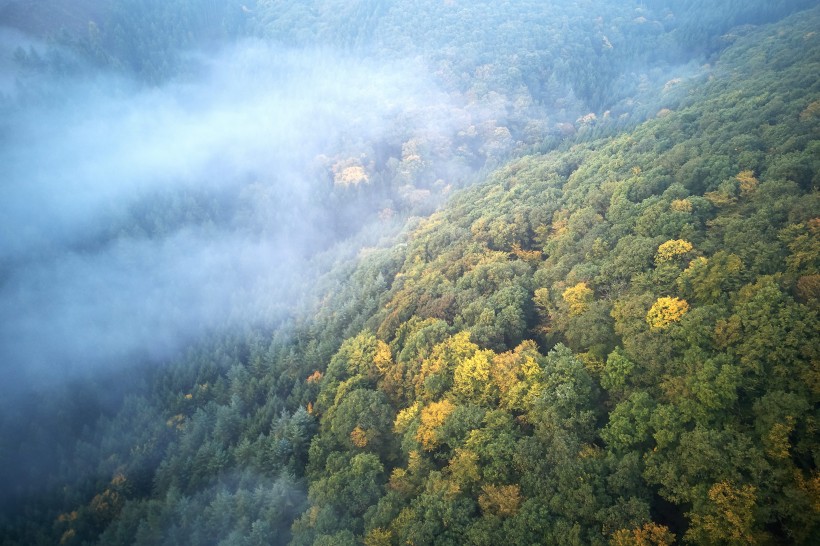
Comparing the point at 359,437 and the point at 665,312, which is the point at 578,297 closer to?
the point at 665,312

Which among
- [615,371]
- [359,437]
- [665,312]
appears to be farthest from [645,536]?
[359,437]

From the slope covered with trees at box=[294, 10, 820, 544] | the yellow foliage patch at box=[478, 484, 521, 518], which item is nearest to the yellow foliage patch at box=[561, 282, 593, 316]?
the slope covered with trees at box=[294, 10, 820, 544]

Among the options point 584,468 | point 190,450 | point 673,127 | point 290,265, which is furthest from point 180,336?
point 673,127

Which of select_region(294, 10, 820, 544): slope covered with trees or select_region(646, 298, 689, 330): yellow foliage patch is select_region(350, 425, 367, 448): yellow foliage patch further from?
select_region(646, 298, 689, 330): yellow foliage patch

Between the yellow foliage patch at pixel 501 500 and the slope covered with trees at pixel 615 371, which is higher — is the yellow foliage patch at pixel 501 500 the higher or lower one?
the lower one

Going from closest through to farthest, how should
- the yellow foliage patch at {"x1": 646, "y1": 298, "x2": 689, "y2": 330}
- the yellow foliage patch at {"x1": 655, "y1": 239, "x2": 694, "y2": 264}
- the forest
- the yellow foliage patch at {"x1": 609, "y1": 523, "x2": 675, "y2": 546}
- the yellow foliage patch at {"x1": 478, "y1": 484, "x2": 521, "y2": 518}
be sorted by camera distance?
1. the yellow foliage patch at {"x1": 609, "y1": 523, "x2": 675, "y2": 546}
2. the forest
3. the yellow foliage patch at {"x1": 478, "y1": 484, "x2": 521, "y2": 518}
4. the yellow foliage patch at {"x1": 646, "y1": 298, "x2": 689, "y2": 330}
5. the yellow foliage patch at {"x1": 655, "y1": 239, "x2": 694, "y2": 264}

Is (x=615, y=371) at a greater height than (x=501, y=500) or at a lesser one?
greater

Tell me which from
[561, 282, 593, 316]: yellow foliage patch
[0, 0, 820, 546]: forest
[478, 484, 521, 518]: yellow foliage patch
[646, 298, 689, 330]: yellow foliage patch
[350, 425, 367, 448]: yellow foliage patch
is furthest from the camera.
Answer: [350, 425, 367, 448]: yellow foliage patch

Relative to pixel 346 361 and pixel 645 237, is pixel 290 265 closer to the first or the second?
pixel 346 361

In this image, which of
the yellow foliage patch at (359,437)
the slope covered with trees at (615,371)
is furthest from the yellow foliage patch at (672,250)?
the yellow foliage patch at (359,437)

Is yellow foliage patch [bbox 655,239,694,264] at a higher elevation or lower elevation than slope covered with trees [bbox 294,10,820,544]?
higher

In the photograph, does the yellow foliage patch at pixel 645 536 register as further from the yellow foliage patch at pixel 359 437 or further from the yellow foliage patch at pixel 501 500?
the yellow foliage patch at pixel 359 437
